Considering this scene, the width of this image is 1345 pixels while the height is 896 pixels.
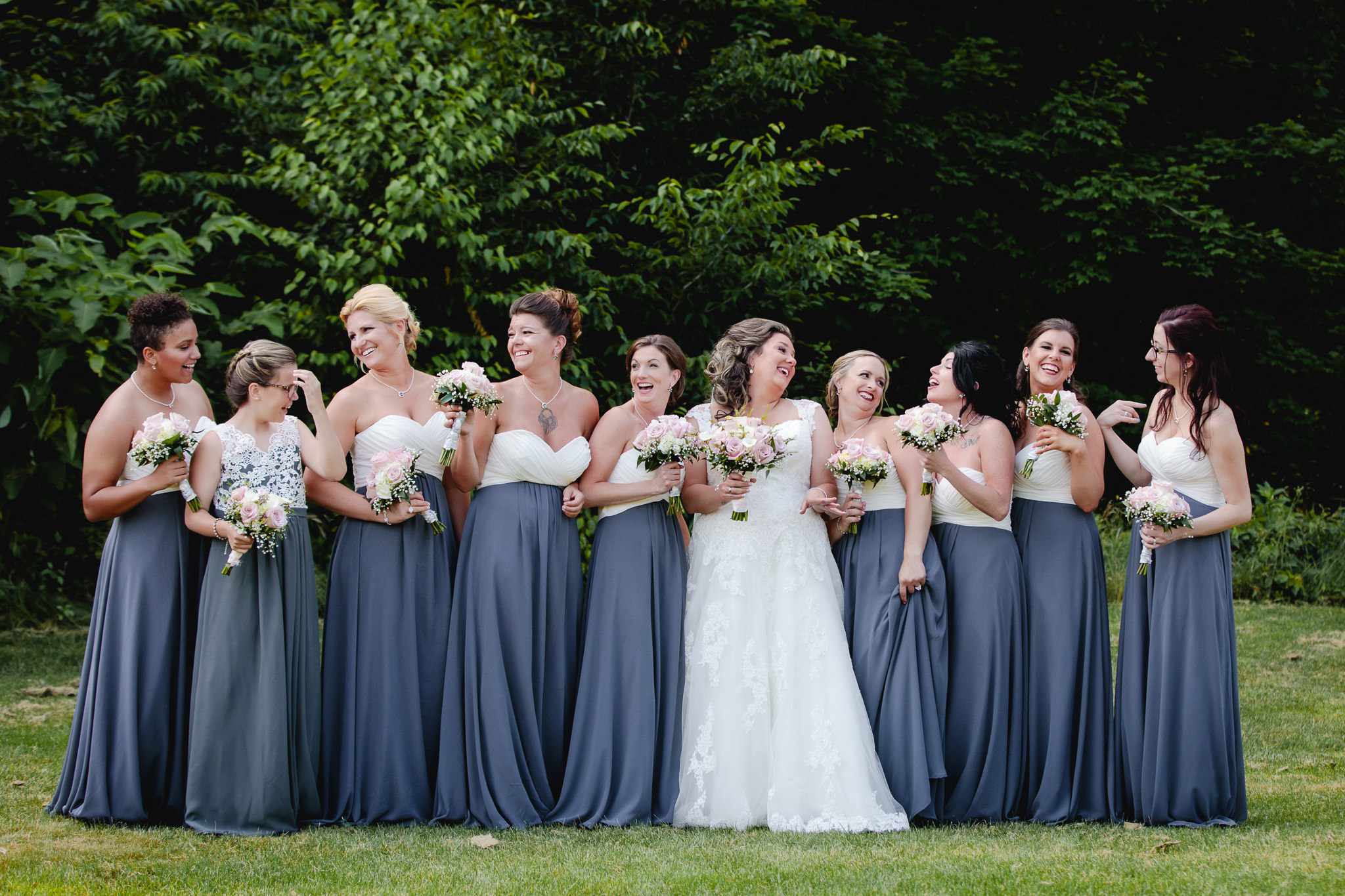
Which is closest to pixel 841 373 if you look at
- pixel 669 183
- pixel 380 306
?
pixel 380 306

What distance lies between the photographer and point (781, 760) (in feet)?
18.3

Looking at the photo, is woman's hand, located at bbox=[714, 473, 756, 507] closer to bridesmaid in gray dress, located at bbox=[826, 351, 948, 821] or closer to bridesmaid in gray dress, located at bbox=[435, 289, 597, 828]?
bridesmaid in gray dress, located at bbox=[826, 351, 948, 821]

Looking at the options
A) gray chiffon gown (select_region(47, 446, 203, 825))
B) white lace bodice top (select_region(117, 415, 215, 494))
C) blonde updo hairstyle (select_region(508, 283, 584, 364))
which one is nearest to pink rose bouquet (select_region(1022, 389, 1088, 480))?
blonde updo hairstyle (select_region(508, 283, 584, 364))

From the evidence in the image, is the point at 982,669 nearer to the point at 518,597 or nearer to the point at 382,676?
the point at 518,597

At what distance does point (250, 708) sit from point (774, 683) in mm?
2482

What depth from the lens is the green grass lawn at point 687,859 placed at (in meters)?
4.45

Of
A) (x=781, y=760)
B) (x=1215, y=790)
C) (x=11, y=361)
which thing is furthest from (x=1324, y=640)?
(x=11, y=361)

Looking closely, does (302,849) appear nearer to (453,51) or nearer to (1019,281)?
(453,51)

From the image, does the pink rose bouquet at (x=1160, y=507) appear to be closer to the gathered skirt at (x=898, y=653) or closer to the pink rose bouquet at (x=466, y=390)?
the gathered skirt at (x=898, y=653)

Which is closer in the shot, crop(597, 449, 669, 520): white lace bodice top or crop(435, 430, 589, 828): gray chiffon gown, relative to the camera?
crop(435, 430, 589, 828): gray chiffon gown

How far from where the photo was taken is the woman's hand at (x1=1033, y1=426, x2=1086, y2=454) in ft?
18.8

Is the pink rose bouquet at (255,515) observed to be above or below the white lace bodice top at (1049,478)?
below

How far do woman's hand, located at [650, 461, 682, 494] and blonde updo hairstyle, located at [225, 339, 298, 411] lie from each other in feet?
6.02

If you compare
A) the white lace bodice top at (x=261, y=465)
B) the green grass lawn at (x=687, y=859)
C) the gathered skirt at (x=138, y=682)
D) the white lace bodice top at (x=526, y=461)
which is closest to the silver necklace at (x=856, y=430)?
the white lace bodice top at (x=526, y=461)
